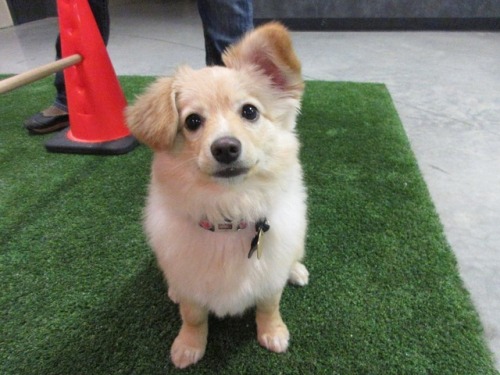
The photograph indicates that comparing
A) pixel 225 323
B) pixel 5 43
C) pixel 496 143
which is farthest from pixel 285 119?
pixel 5 43

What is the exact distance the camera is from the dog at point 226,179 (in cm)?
99

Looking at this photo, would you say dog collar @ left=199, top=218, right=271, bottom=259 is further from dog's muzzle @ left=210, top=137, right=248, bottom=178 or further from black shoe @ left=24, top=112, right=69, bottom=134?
black shoe @ left=24, top=112, right=69, bottom=134

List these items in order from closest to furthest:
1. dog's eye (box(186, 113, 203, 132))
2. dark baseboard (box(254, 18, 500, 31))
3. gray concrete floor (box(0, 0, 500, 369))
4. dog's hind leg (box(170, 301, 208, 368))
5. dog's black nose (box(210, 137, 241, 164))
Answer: dog's black nose (box(210, 137, 241, 164)), dog's eye (box(186, 113, 203, 132)), dog's hind leg (box(170, 301, 208, 368)), gray concrete floor (box(0, 0, 500, 369)), dark baseboard (box(254, 18, 500, 31))

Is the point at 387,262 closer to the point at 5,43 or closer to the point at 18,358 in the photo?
the point at 18,358

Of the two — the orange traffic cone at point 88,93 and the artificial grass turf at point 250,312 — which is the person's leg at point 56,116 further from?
the artificial grass turf at point 250,312

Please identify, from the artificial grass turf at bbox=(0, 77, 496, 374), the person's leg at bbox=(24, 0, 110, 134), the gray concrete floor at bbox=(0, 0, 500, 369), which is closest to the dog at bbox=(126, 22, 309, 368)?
the artificial grass turf at bbox=(0, 77, 496, 374)

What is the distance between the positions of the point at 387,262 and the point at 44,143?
7.25 ft

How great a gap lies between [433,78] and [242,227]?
3.23 m

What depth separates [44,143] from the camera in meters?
2.46

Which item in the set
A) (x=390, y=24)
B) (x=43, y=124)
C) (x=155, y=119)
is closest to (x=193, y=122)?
(x=155, y=119)

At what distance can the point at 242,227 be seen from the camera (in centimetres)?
109

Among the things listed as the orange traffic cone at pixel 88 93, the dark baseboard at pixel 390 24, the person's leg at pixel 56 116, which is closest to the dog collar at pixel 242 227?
the orange traffic cone at pixel 88 93

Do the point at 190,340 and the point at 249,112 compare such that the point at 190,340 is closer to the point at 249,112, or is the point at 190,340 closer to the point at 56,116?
the point at 249,112

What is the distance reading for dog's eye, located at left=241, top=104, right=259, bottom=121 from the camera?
3.51 ft
